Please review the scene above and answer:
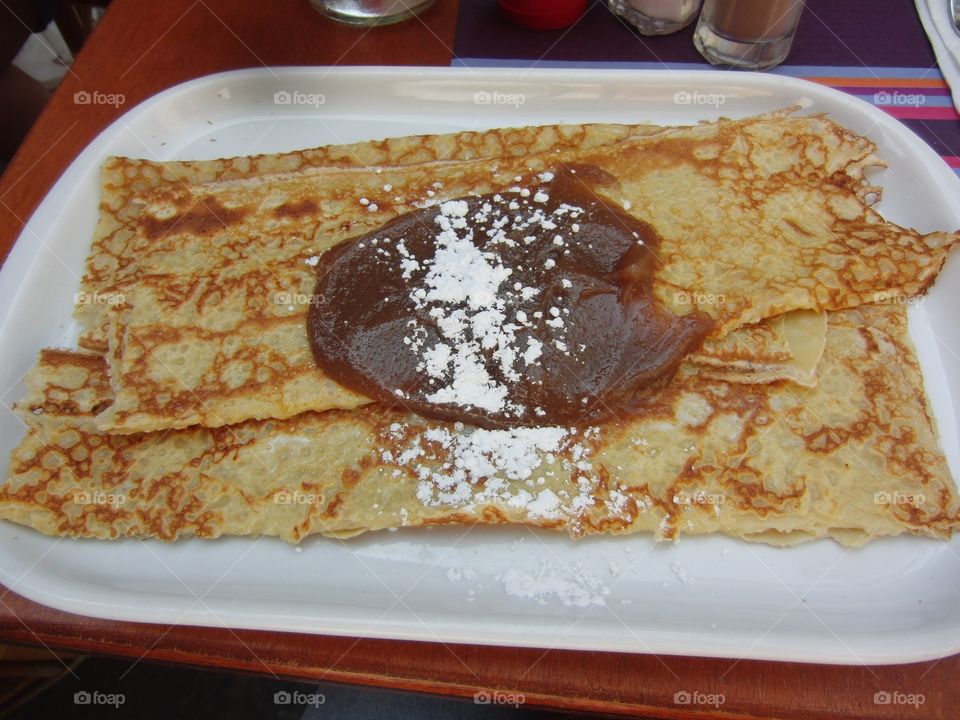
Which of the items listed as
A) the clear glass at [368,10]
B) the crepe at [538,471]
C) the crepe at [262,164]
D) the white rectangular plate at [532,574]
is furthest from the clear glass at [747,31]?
the crepe at [538,471]

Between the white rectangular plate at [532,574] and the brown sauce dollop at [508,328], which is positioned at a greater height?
→ the brown sauce dollop at [508,328]

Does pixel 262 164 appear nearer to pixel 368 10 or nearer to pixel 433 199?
pixel 433 199

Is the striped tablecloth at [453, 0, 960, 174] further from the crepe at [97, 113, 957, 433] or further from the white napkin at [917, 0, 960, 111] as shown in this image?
the crepe at [97, 113, 957, 433]

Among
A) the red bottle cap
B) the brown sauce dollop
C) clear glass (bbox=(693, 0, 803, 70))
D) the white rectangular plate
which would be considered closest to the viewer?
the white rectangular plate

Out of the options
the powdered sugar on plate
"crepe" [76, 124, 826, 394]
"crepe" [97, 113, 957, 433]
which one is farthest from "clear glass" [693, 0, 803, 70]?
the powdered sugar on plate

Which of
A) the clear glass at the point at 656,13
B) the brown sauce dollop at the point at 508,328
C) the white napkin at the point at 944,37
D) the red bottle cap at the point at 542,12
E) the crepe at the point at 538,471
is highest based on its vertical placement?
the white napkin at the point at 944,37

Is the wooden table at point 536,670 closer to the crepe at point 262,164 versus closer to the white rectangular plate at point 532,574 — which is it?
the white rectangular plate at point 532,574

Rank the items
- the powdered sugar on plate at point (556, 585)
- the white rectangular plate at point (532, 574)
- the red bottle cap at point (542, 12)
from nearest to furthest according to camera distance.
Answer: the white rectangular plate at point (532, 574) < the powdered sugar on plate at point (556, 585) < the red bottle cap at point (542, 12)
